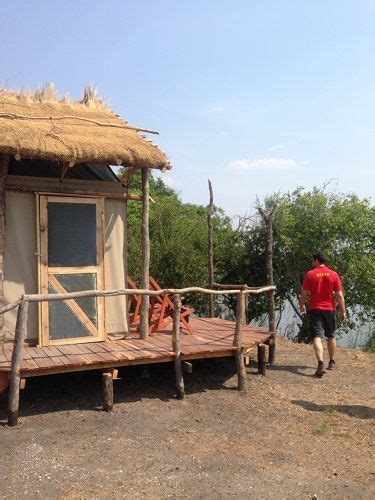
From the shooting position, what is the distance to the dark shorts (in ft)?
26.2

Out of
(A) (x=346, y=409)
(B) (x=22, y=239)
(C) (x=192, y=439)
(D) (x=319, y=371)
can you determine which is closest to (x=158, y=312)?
(B) (x=22, y=239)

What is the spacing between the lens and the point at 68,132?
7027mm

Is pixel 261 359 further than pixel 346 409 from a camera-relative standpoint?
Yes

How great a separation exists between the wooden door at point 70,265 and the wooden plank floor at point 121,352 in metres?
0.24

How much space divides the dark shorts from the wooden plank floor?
0.82 m

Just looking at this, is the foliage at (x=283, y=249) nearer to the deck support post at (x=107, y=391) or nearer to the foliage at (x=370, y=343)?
the foliage at (x=370, y=343)

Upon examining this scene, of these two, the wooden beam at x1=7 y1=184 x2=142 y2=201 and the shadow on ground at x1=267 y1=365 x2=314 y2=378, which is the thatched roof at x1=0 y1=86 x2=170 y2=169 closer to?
the wooden beam at x1=7 y1=184 x2=142 y2=201

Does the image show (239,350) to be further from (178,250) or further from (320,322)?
(178,250)

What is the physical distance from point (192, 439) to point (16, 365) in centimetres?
205

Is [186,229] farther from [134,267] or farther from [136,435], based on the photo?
[136,435]

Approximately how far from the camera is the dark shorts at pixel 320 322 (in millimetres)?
7977

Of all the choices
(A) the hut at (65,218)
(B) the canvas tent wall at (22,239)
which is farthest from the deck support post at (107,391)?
(B) the canvas tent wall at (22,239)

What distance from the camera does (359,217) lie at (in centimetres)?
1555

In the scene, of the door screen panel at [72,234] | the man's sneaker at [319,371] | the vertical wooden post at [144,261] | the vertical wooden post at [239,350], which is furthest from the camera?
the man's sneaker at [319,371]
